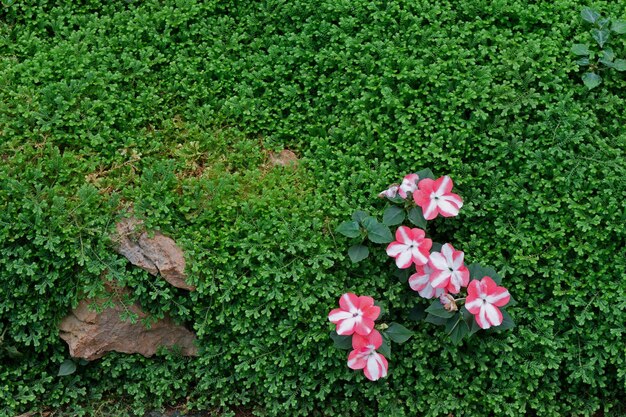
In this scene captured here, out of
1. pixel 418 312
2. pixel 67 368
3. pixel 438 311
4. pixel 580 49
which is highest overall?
pixel 580 49

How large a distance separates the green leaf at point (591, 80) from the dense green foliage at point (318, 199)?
6 cm

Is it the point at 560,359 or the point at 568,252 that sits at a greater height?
the point at 568,252

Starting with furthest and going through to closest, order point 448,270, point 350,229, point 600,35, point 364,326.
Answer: point 600,35 → point 350,229 → point 448,270 → point 364,326

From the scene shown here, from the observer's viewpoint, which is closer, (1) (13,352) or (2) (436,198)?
(2) (436,198)

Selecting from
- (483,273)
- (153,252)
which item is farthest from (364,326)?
(153,252)

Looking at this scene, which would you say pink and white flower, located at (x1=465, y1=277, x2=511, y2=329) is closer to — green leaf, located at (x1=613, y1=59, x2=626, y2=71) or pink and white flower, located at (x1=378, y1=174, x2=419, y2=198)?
pink and white flower, located at (x1=378, y1=174, x2=419, y2=198)

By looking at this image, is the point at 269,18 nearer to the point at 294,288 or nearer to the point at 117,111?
the point at 117,111

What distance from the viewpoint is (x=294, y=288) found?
353 cm

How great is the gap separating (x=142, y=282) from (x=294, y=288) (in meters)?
0.73

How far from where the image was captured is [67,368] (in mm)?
3787

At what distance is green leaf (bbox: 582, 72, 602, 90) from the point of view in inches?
147

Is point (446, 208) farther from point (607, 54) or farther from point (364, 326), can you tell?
point (607, 54)

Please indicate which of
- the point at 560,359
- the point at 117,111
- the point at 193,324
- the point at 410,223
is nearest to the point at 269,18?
the point at 117,111

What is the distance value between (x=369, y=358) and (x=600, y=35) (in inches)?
78.2
